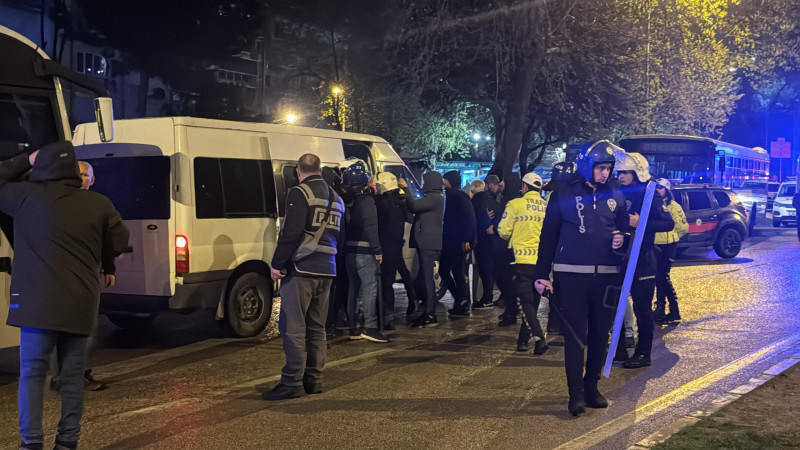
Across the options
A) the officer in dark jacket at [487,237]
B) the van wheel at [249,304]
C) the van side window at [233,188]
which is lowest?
the van wheel at [249,304]

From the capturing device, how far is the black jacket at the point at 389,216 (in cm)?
914

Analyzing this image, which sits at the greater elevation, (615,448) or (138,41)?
(138,41)

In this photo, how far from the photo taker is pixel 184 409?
5914 mm

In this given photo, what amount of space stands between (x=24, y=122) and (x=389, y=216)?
12.9 ft

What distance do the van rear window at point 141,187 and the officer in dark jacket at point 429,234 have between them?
2.89 metres

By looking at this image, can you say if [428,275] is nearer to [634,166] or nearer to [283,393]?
[634,166]

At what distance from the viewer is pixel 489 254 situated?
35.8 ft

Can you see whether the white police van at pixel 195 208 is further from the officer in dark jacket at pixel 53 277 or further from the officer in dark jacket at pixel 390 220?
the officer in dark jacket at pixel 53 277

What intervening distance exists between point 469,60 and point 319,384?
1676cm

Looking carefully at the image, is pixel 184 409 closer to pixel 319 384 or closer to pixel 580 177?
pixel 319 384

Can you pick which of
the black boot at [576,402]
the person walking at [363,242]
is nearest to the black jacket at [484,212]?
the person walking at [363,242]

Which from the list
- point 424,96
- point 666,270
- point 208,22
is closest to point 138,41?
point 208,22

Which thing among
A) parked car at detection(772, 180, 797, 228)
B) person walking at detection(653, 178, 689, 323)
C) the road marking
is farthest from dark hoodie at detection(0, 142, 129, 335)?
parked car at detection(772, 180, 797, 228)

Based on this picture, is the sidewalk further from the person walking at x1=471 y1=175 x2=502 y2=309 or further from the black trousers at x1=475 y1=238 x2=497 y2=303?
the black trousers at x1=475 y1=238 x2=497 y2=303
